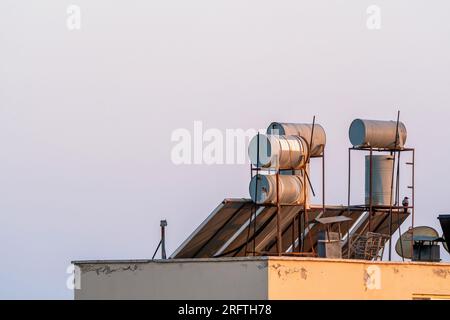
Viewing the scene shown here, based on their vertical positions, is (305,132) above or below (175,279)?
above

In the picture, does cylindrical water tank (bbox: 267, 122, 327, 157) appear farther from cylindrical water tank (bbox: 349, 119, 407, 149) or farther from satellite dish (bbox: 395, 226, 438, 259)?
satellite dish (bbox: 395, 226, 438, 259)

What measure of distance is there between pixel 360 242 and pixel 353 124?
12.1 feet

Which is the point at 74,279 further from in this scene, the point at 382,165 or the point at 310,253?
the point at 382,165

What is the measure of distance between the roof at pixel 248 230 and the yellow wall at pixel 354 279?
289cm

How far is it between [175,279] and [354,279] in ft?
15.1

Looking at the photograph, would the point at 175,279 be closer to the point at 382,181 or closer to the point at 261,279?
the point at 261,279

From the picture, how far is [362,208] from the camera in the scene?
143ft

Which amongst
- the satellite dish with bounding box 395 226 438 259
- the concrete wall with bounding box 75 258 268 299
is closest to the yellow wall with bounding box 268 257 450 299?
the concrete wall with bounding box 75 258 268 299

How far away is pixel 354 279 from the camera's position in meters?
38.0

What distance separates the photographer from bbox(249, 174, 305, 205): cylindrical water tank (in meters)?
39.6

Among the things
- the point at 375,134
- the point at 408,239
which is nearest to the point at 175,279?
the point at 375,134

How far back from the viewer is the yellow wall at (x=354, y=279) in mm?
36094
